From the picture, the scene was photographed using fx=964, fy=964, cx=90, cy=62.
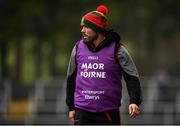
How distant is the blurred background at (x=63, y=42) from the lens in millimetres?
27312

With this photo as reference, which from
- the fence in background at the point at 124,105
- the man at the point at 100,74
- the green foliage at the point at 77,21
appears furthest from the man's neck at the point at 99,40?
the green foliage at the point at 77,21

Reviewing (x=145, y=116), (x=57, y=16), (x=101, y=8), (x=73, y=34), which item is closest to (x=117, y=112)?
(x=101, y=8)

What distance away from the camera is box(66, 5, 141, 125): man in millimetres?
9086

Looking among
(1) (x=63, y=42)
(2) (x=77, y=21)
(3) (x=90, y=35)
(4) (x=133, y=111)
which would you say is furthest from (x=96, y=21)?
(1) (x=63, y=42)

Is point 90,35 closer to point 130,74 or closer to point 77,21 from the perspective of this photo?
point 130,74

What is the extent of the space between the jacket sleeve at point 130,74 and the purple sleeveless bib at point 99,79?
0.07 m

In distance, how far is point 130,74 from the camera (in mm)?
9109

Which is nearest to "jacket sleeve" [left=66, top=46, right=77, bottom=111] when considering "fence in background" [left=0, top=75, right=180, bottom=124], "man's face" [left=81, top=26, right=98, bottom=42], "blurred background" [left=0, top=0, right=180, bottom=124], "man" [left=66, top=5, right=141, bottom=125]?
"man" [left=66, top=5, right=141, bottom=125]

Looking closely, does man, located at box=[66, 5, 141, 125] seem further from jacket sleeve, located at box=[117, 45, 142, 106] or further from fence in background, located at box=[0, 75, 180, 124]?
fence in background, located at box=[0, 75, 180, 124]

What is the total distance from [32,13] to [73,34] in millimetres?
7940

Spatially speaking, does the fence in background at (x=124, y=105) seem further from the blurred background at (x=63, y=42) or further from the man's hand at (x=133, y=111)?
the man's hand at (x=133, y=111)

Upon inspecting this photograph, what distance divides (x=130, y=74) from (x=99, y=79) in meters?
0.30

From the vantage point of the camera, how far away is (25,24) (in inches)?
1641

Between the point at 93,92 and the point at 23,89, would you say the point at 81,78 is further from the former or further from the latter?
the point at 23,89
